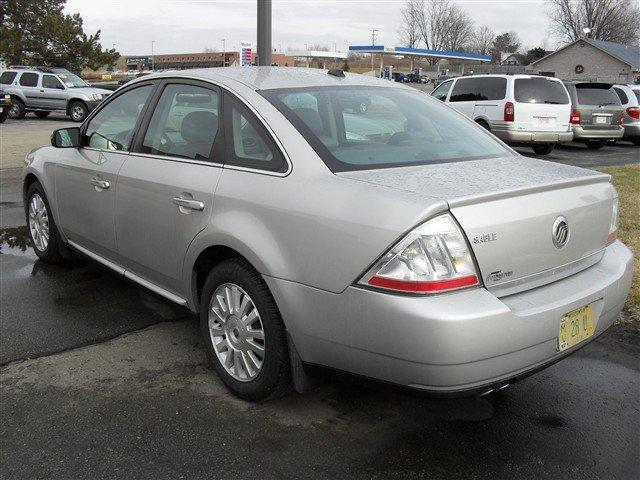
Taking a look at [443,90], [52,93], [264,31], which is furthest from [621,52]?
[264,31]

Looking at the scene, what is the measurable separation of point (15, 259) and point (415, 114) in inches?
159

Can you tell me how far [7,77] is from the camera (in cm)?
2377

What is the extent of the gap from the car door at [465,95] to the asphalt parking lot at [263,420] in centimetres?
1080

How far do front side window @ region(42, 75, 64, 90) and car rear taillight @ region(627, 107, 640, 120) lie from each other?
19.1 metres

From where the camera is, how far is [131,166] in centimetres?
381

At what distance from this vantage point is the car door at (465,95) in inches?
559

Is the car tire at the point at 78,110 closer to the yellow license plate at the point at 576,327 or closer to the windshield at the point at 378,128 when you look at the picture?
the windshield at the point at 378,128

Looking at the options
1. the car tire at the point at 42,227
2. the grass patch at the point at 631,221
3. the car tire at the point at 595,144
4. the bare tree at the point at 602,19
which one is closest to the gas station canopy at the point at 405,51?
the bare tree at the point at 602,19

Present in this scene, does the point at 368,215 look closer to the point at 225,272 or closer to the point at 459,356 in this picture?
the point at 459,356

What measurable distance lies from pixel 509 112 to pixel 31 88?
18.1 m

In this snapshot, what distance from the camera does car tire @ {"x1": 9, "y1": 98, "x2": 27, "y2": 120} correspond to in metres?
23.4

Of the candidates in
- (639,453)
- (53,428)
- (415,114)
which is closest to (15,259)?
(53,428)

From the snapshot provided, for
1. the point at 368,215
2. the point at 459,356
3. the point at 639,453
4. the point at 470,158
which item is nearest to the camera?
the point at 459,356

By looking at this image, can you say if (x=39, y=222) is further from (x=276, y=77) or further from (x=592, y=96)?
(x=592, y=96)
